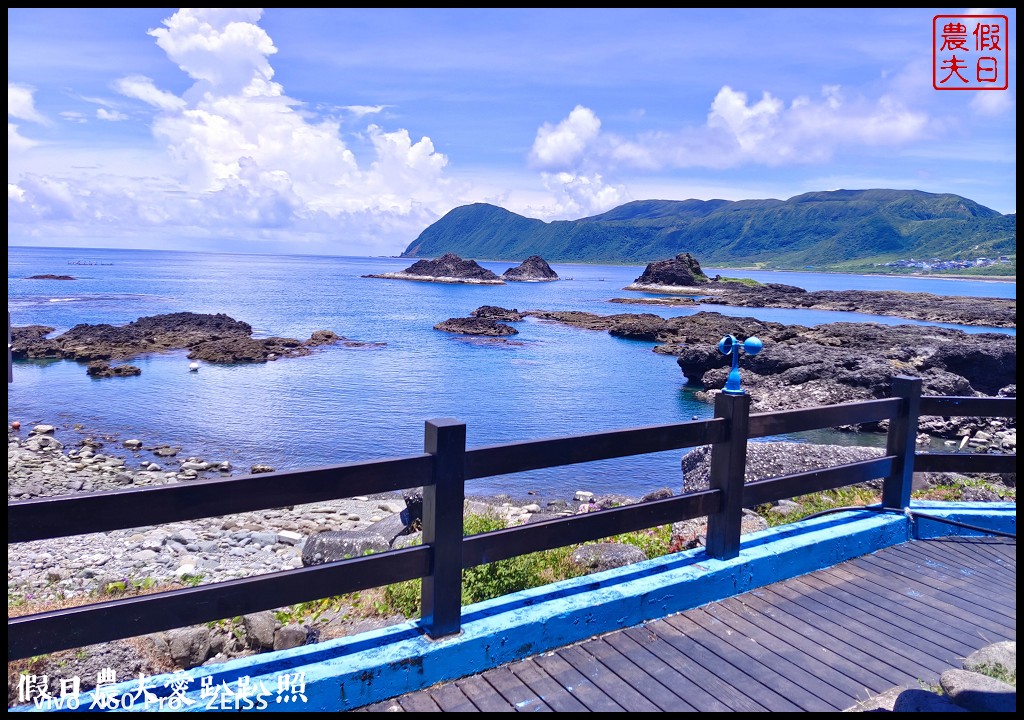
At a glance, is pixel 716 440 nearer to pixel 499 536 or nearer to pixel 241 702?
pixel 499 536

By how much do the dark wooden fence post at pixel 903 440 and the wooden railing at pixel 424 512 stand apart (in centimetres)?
59

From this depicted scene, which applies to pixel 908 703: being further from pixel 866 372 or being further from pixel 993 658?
pixel 866 372

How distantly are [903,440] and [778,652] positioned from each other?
2833 millimetres

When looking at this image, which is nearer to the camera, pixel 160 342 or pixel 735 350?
Answer: pixel 735 350

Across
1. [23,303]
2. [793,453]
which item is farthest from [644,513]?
[23,303]

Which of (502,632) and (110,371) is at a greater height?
(502,632)

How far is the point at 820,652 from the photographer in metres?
4.30

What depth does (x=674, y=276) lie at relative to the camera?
124 meters

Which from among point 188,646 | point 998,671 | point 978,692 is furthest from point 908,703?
point 188,646

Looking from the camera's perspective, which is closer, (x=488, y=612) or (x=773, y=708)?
(x=773, y=708)

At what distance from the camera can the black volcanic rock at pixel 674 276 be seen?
12338cm

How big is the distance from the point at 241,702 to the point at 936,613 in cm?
426

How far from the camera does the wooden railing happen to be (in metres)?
3.25

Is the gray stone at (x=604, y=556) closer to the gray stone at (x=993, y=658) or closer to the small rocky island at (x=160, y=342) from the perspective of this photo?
the gray stone at (x=993, y=658)
